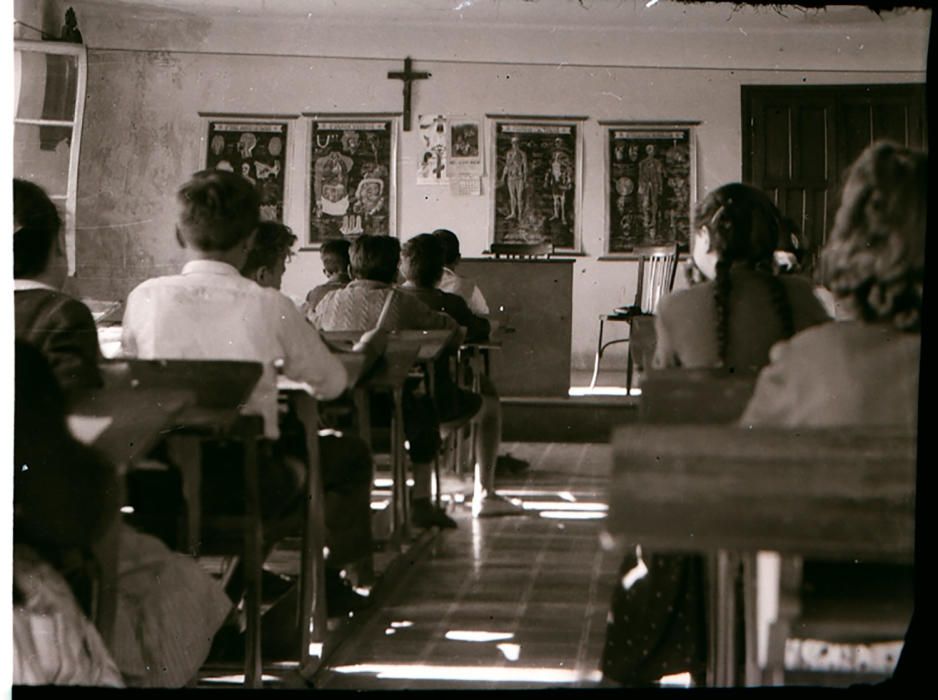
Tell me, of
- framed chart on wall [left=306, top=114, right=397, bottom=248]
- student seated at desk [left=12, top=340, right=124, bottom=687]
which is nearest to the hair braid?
framed chart on wall [left=306, top=114, right=397, bottom=248]

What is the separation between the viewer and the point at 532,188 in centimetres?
231

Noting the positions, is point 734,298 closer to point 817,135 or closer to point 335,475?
point 817,135

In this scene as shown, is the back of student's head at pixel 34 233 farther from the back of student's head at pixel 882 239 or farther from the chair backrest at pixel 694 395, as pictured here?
the back of student's head at pixel 882 239

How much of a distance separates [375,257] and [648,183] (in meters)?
0.53

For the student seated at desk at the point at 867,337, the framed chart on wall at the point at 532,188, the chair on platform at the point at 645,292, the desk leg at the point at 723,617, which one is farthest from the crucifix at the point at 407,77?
the desk leg at the point at 723,617

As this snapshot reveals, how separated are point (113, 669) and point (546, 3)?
1.49 metres

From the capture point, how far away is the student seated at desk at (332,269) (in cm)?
225

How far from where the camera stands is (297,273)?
7.40ft

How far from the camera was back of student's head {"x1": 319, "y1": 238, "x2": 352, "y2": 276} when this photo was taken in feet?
7.45

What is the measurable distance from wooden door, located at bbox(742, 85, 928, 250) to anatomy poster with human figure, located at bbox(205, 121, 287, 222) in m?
0.87

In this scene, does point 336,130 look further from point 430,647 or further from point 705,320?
point 430,647

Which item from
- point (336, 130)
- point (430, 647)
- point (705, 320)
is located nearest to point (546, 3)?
point (336, 130)

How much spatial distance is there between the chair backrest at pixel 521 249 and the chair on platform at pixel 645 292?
0.17m

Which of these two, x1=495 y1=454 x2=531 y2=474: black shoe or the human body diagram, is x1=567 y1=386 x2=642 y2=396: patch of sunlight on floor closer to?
x1=495 y1=454 x2=531 y2=474: black shoe
